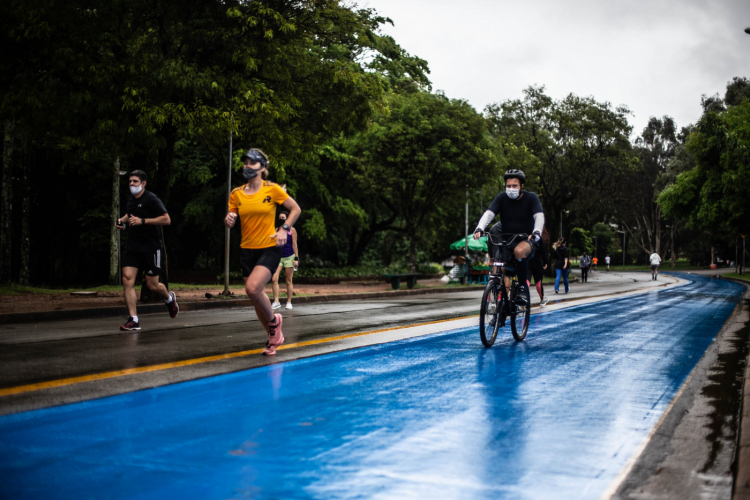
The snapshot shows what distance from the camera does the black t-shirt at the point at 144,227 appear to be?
9.41 m

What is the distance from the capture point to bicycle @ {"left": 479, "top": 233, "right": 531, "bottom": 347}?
7.88 metres

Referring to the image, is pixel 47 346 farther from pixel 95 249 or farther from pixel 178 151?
pixel 95 249

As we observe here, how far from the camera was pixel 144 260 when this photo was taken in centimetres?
953

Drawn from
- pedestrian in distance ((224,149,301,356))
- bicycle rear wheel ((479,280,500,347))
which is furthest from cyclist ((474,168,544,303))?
pedestrian in distance ((224,149,301,356))

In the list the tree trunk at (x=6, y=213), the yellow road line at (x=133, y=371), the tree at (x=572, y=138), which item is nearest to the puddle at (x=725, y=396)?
the yellow road line at (x=133, y=371)

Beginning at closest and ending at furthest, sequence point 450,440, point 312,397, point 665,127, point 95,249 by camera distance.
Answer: point 450,440 → point 312,397 → point 95,249 → point 665,127

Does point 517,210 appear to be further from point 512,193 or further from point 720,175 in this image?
point 720,175

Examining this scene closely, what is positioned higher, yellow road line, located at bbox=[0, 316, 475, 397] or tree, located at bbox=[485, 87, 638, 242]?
tree, located at bbox=[485, 87, 638, 242]

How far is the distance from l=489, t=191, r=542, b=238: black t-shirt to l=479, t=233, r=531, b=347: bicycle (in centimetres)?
14

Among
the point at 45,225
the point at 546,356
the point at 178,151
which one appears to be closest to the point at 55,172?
the point at 45,225

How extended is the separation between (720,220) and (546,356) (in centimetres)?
3761

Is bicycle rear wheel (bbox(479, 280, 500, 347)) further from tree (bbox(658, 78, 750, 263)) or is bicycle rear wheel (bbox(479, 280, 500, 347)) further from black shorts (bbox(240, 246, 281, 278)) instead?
tree (bbox(658, 78, 750, 263))

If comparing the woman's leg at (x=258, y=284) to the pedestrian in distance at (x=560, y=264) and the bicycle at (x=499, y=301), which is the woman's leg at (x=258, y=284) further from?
the pedestrian in distance at (x=560, y=264)

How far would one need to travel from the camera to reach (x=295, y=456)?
3678mm
